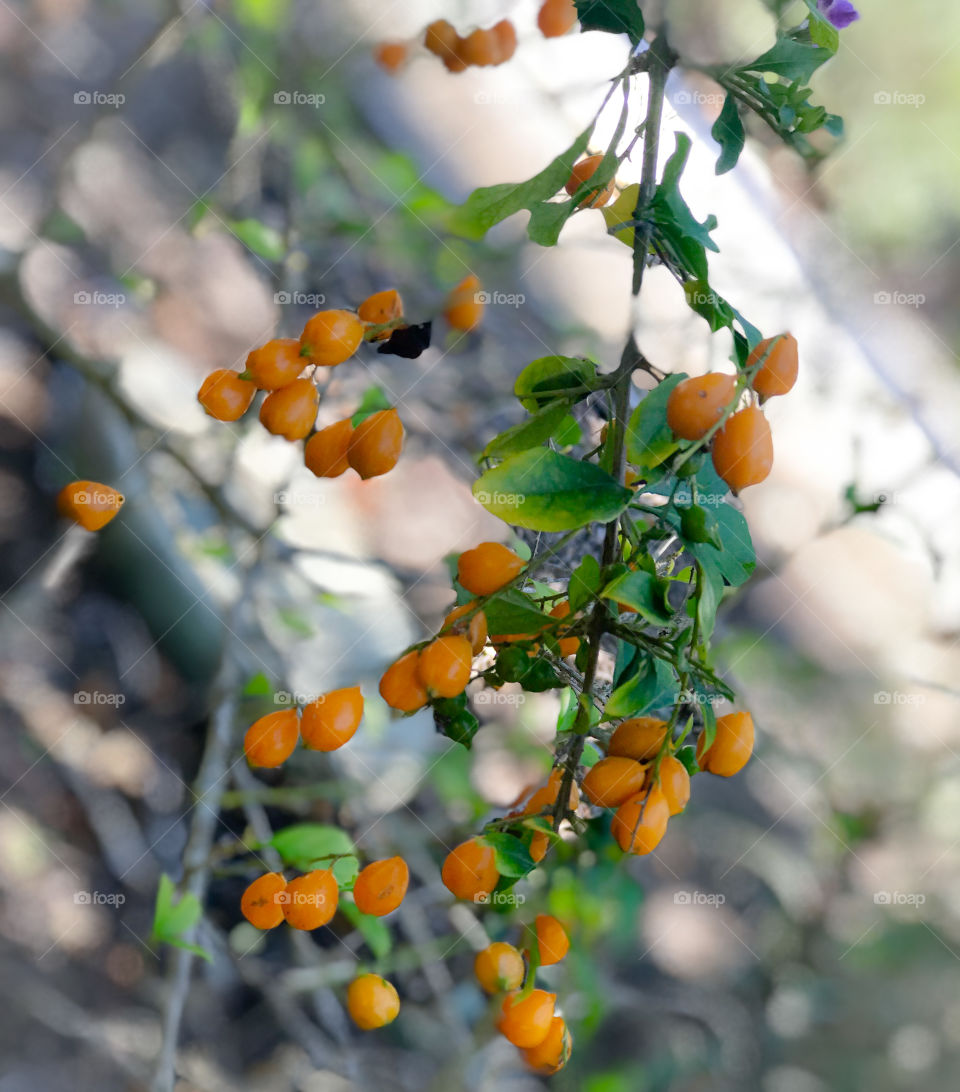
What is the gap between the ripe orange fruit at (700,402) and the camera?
327 millimetres

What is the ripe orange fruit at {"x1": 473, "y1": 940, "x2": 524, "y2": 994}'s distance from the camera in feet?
1.51

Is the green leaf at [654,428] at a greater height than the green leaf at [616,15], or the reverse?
Answer: the green leaf at [616,15]

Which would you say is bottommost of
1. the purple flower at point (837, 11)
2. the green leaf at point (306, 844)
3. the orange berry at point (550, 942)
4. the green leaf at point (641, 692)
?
the green leaf at point (306, 844)

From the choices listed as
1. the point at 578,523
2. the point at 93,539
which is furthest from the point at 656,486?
the point at 93,539

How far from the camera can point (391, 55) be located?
98 cm

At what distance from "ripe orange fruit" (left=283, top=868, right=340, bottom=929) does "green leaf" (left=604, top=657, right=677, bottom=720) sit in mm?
241

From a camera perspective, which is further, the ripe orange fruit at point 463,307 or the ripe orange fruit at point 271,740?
the ripe orange fruit at point 463,307

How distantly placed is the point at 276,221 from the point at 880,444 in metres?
0.84
